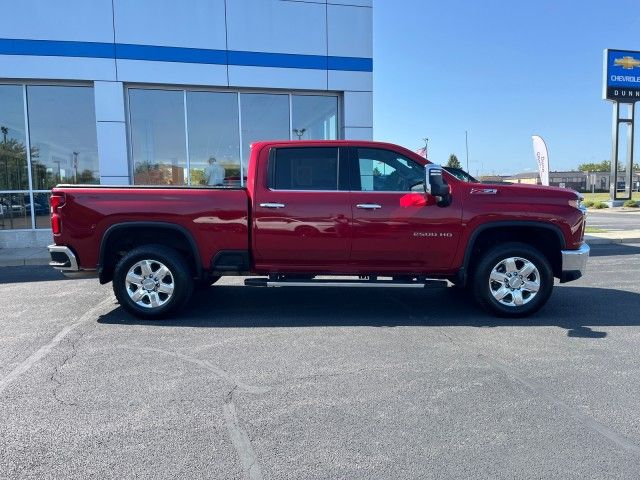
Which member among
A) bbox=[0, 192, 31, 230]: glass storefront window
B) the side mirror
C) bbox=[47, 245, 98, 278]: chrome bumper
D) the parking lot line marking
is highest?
the side mirror

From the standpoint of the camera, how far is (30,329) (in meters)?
4.99

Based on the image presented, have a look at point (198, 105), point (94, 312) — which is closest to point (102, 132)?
point (198, 105)

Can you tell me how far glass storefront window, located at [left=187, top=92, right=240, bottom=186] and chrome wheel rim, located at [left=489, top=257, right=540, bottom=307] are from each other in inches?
325

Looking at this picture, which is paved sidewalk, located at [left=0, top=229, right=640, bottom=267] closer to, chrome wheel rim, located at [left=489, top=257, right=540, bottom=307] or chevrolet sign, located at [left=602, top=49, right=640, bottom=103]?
chrome wheel rim, located at [left=489, top=257, right=540, bottom=307]

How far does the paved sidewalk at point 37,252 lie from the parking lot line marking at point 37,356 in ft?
17.0

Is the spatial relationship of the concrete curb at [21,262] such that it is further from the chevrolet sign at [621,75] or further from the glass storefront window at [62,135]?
the chevrolet sign at [621,75]

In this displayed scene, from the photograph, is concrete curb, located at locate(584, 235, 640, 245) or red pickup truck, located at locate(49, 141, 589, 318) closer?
red pickup truck, located at locate(49, 141, 589, 318)

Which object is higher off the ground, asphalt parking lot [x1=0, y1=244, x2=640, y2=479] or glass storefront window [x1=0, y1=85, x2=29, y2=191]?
glass storefront window [x1=0, y1=85, x2=29, y2=191]

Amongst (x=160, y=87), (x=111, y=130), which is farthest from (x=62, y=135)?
(x=160, y=87)

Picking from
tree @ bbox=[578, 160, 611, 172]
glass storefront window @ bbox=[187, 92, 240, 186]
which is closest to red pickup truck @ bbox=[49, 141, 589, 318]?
glass storefront window @ bbox=[187, 92, 240, 186]

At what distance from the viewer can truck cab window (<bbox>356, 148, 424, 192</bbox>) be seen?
17.0 feet

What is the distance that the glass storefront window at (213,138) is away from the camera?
1204cm

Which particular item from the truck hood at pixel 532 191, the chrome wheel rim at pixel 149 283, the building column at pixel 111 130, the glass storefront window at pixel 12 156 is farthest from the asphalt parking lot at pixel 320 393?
the glass storefront window at pixel 12 156

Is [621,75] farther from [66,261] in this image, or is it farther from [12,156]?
[66,261]
